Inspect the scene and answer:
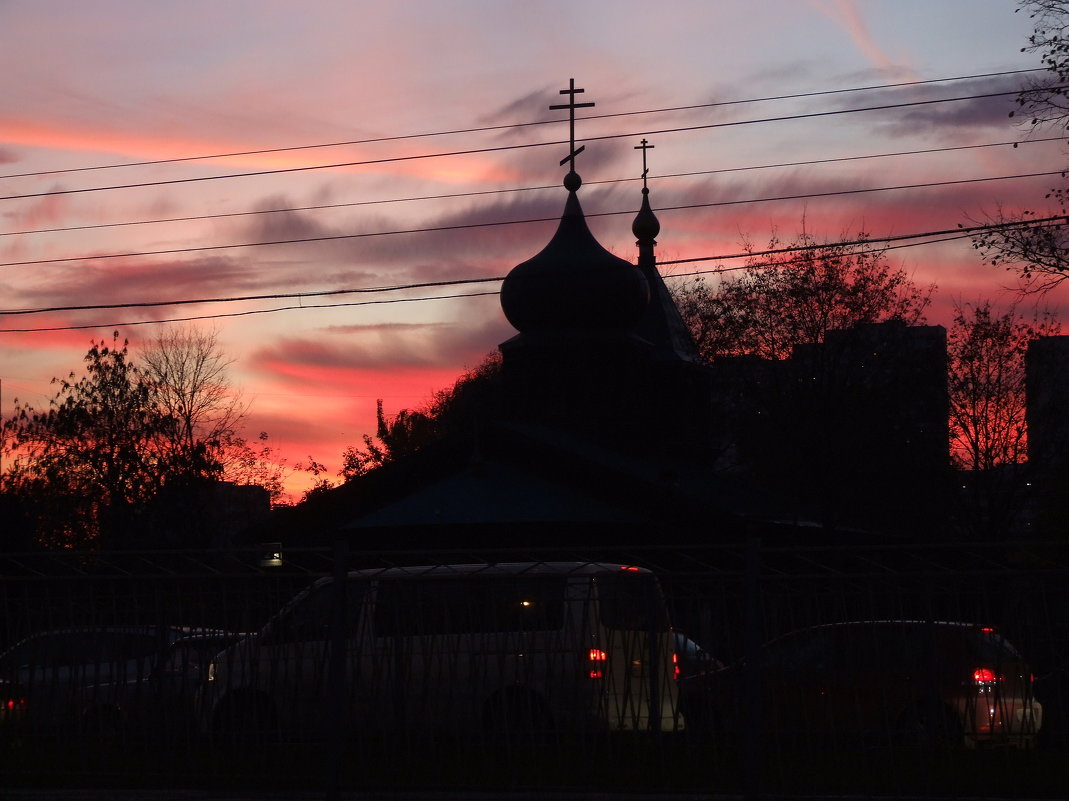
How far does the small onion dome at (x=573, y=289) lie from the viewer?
46.5m

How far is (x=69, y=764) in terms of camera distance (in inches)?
450

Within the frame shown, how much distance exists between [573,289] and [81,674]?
35671 millimetres

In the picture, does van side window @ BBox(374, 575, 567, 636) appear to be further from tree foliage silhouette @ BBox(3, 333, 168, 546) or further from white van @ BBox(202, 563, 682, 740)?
tree foliage silhouette @ BBox(3, 333, 168, 546)

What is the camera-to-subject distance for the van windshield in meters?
10.8

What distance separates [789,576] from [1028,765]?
2.05 m

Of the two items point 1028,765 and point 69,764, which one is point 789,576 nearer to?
point 1028,765

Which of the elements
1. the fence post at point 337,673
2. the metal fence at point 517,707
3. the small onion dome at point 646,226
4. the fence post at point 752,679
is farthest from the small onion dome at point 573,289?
the fence post at point 752,679

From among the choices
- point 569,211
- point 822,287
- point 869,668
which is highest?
point 569,211

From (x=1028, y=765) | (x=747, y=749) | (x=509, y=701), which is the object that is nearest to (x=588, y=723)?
(x=509, y=701)

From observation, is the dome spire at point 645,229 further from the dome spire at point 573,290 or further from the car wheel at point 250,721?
the car wheel at point 250,721

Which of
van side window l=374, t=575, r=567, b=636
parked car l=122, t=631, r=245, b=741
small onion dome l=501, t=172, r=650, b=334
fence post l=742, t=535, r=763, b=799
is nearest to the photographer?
fence post l=742, t=535, r=763, b=799

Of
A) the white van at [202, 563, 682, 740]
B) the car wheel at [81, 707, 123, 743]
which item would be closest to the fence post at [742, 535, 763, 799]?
the white van at [202, 563, 682, 740]

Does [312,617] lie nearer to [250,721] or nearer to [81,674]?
[250,721]

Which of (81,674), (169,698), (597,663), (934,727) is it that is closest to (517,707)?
(597,663)
